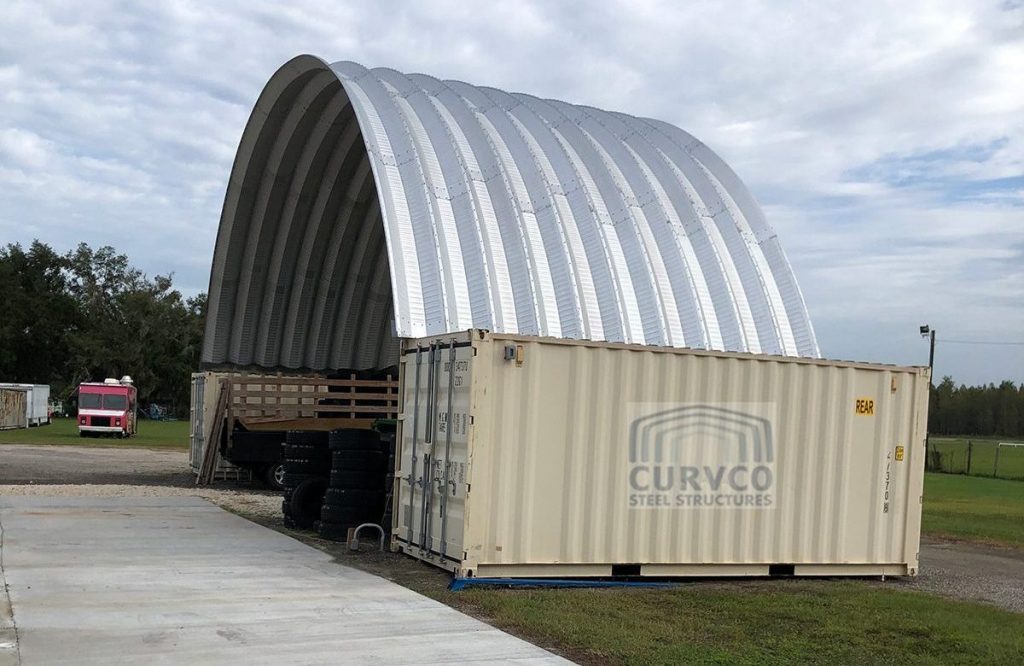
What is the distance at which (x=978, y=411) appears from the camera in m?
127

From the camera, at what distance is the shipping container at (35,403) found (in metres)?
59.3

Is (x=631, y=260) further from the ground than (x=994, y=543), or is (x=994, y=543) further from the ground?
(x=631, y=260)

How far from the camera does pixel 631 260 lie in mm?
21797

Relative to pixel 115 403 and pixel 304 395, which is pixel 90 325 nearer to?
pixel 115 403

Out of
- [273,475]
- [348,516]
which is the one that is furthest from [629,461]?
[273,475]

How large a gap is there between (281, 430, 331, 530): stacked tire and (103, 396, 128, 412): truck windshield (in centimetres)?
3604

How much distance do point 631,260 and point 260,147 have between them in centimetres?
1146

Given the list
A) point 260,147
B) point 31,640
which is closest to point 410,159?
point 260,147

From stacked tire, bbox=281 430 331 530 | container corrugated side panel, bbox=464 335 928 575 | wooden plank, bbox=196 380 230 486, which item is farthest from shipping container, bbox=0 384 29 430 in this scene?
container corrugated side panel, bbox=464 335 928 575

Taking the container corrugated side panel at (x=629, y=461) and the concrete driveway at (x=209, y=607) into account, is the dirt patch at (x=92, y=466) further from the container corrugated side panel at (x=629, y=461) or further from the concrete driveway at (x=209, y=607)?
the container corrugated side panel at (x=629, y=461)

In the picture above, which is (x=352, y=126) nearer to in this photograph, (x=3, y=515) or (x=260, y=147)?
(x=260, y=147)

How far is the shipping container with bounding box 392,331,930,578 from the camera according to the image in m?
12.1

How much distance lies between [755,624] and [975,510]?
17.5m

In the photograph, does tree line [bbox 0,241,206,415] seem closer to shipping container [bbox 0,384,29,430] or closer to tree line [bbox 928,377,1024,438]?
shipping container [bbox 0,384,29,430]
